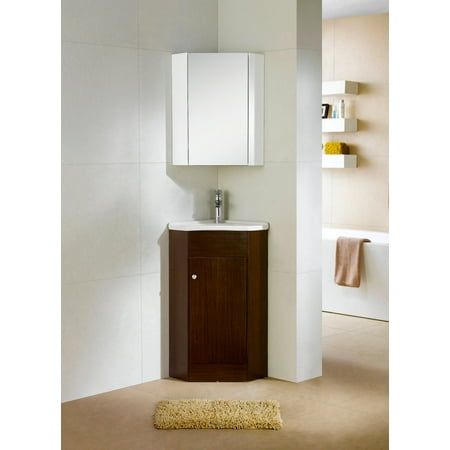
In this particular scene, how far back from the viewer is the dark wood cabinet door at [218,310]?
4371 mm

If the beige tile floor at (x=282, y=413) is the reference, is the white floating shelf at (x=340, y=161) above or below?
above

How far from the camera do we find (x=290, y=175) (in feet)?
14.4

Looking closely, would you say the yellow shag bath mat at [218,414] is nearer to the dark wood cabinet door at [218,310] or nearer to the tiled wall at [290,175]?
the dark wood cabinet door at [218,310]

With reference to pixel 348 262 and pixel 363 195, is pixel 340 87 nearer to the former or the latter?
pixel 363 195

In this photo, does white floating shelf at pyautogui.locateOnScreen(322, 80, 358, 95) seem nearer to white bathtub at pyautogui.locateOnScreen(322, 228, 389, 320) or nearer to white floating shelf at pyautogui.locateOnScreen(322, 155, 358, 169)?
white floating shelf at pyautogui.locateOnScreen(322, 155, 358, 169)

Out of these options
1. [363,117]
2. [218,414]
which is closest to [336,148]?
[363,117]

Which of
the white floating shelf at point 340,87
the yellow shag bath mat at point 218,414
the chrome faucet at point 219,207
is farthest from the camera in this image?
the white floating shelf at point 340,87

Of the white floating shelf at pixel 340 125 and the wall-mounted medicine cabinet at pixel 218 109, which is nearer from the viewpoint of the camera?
the wall-mounted medicine cabinet at pixel 218 109

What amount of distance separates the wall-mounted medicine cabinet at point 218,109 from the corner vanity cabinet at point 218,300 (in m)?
0.49

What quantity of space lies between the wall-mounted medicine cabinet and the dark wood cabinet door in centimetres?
64

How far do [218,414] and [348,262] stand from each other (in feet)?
9.50

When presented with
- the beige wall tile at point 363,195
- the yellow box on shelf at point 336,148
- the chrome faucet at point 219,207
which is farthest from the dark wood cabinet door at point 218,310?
the yellow box on shelf at point 336,148
